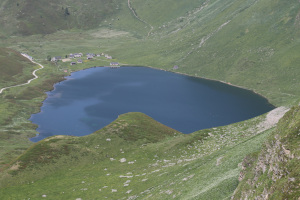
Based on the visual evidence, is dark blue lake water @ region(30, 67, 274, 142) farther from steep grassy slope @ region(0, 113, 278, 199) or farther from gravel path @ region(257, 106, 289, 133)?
gravel path @ region(257, 106, 289, 133)

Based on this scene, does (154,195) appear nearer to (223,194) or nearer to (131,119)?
(223,194)

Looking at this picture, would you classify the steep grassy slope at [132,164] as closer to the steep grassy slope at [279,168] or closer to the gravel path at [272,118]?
the gravel path at [272,118]

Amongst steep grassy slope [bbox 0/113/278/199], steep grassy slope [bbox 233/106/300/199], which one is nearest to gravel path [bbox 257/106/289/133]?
steep grassy slope [bbox 0/113/278/199]

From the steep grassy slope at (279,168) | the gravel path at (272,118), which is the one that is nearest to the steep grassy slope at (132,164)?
the gravel path at (272,118)

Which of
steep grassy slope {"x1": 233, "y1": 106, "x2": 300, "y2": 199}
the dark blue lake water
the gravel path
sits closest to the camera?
steep grassy slope {"x1": 233, "y1": 106, "x2": 300, "y2": 199}

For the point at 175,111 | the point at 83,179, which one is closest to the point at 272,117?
the point at 83,179

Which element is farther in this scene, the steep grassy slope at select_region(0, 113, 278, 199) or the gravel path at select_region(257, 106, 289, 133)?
the gravel path at select_region(257, 106, 289, 133)
